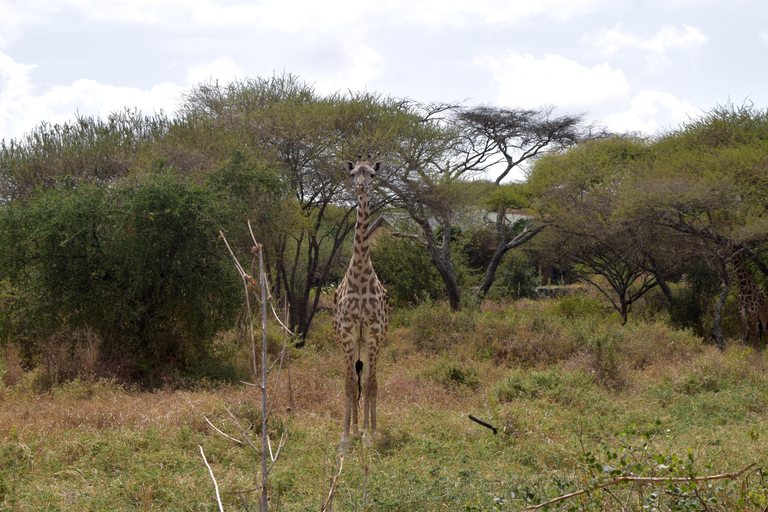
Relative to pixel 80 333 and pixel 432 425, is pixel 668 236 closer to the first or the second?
pixel 432 425

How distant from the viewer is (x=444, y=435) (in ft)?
21.2

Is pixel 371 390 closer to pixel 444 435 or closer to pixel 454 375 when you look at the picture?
pixel 444 435

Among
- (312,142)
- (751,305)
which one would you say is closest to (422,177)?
(312,142)

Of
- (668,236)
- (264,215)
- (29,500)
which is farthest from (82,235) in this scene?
(668,236)

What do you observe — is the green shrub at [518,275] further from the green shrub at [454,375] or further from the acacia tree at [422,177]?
the green shrub at [454,375]

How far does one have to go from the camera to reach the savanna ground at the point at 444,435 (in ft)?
14.1

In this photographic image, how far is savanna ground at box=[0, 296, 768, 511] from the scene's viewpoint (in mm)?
4301

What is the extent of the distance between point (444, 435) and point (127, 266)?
233 inches

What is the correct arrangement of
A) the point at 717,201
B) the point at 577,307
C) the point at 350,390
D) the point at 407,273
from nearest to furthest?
the point at 350,390 → the point at 717,201 → the point at 577,307 → the point at 407,273

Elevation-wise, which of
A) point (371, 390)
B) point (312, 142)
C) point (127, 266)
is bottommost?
point (371, 390)

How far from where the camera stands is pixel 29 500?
4.49m

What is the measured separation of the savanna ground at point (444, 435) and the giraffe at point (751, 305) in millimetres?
2520

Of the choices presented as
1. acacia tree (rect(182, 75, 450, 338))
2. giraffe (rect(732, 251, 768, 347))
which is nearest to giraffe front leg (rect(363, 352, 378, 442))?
acacia tree (rect(182, 75, 450, 338))

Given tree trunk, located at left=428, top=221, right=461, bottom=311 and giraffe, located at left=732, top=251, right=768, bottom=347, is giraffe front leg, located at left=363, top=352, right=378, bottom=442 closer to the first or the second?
giraffe, located at left=732, top=251, right=768, bottom=347
